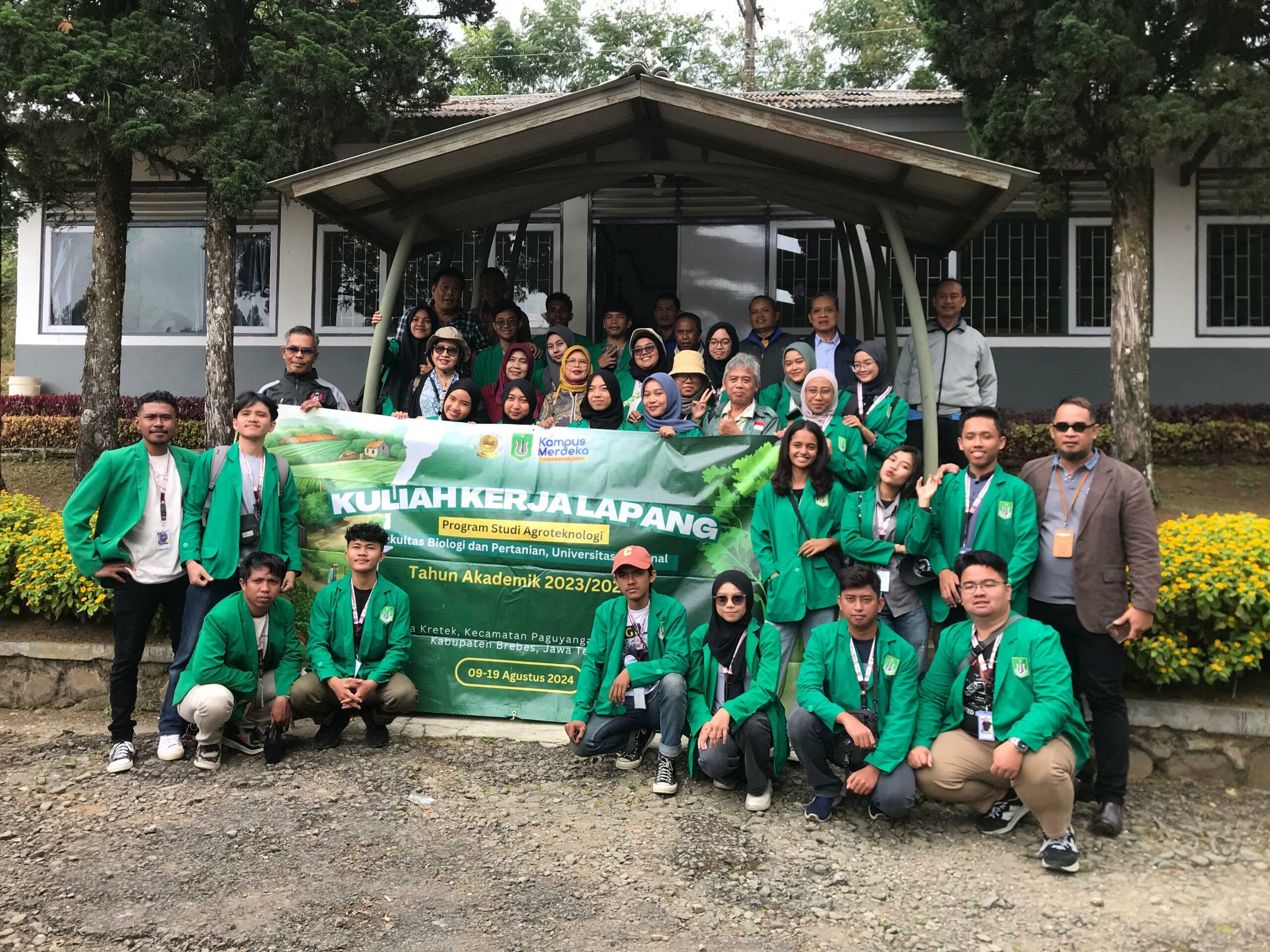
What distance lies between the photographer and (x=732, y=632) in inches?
190

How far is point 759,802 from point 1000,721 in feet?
3.67

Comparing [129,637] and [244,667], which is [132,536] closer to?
[129,637]

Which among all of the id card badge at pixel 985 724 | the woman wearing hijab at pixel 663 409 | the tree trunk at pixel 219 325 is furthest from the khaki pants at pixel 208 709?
the tree trunk at pixel 219 325

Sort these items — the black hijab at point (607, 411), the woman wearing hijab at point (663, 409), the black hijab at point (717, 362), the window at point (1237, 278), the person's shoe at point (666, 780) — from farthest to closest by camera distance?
1. the window at point (1237, 278)
2. the black hijab at point (717, 362)
3. the black hijab at point (607, 411)
4. the woman wearing hijab at point (663, 409)
5. the person's shoe at point (666, 780)

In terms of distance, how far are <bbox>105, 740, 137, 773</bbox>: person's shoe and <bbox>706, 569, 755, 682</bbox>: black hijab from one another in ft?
9.69

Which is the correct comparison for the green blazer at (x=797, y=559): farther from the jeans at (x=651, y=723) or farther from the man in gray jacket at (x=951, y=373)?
the man in gray jacket at (x=951, y=373)

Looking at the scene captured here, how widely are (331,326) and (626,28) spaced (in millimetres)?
25956

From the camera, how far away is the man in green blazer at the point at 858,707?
4410 mm

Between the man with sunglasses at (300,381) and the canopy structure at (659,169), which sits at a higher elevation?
the canopy structure at (659,169)

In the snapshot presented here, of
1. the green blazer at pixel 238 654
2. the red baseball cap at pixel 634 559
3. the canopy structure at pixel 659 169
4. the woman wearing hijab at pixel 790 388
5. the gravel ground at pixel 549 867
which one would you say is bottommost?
the gravel ground at pixel 549 867

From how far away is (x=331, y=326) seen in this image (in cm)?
1303

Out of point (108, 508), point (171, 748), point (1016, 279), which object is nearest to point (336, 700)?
point (171, 748)

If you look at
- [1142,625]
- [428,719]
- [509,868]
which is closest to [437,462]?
[428,719]

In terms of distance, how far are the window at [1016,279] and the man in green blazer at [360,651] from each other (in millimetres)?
9167
